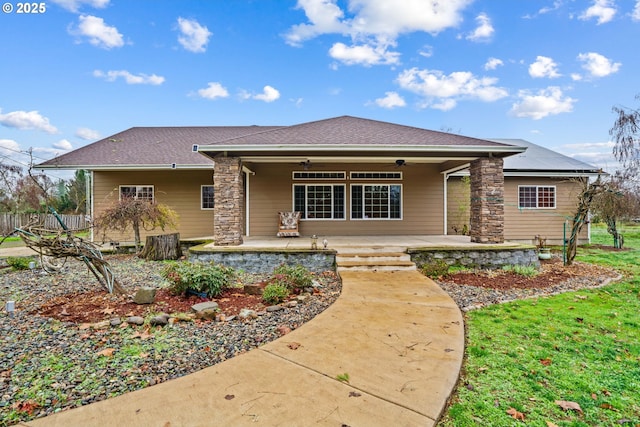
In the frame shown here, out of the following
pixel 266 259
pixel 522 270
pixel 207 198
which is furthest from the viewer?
pixel 207 198

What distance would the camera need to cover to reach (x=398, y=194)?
10.5m

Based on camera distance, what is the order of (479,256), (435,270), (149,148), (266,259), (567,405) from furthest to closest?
(149,148), (479,256), (266,259), (435,270), (567,405)

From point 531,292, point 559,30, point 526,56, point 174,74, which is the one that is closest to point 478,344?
point 531,292

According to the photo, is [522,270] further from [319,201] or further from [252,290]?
[319,201]

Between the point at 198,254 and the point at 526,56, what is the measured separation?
12.7m

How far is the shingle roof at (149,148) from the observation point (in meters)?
10.4

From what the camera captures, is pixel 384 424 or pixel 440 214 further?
pixel 440 214

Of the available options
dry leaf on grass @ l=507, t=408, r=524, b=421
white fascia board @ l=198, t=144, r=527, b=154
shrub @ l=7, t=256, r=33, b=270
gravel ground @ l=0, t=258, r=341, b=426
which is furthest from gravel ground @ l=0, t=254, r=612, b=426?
white fascia board @ l=198, t=144, r=527, b=154

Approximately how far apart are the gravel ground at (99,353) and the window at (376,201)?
633cm

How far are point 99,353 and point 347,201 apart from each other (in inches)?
326

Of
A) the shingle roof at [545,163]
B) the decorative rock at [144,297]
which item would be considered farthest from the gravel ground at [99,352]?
the shingle roof at [545,163]

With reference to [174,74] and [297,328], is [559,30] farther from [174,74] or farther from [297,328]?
[174,74]

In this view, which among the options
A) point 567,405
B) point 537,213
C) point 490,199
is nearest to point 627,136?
point 490,199

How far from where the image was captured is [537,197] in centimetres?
1162
